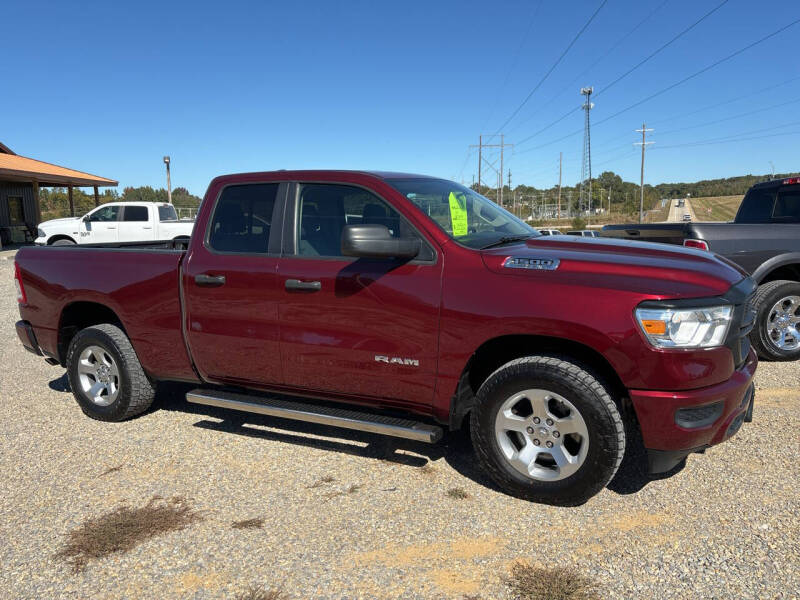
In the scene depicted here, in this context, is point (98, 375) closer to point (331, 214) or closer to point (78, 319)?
point (78, 319)

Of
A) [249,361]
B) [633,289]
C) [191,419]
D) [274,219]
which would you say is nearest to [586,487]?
[633,289]

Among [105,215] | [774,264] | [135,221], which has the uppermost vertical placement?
[105,215]

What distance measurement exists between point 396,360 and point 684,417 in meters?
1.54

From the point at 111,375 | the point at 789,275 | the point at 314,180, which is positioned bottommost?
the point at 111,375

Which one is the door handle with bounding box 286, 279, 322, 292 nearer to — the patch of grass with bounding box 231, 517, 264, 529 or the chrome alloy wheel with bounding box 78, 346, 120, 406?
the patch of grass with bounding box 231, 517, 264, 529

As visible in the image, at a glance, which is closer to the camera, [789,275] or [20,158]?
[789,275]

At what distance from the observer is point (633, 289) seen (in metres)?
2.96

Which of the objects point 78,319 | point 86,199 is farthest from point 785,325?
point 86,199

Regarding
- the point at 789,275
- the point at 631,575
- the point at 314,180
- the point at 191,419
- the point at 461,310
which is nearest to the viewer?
the point at 631,575

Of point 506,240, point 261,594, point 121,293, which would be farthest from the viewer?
point 121,293

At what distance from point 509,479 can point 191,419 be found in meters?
2.74

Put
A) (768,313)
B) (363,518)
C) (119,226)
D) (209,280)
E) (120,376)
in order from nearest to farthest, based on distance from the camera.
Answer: (363,518), (209,280), (120,376), (768,313), (119,226)

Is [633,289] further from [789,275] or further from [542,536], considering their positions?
[789,275]

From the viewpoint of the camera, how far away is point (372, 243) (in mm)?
3252
